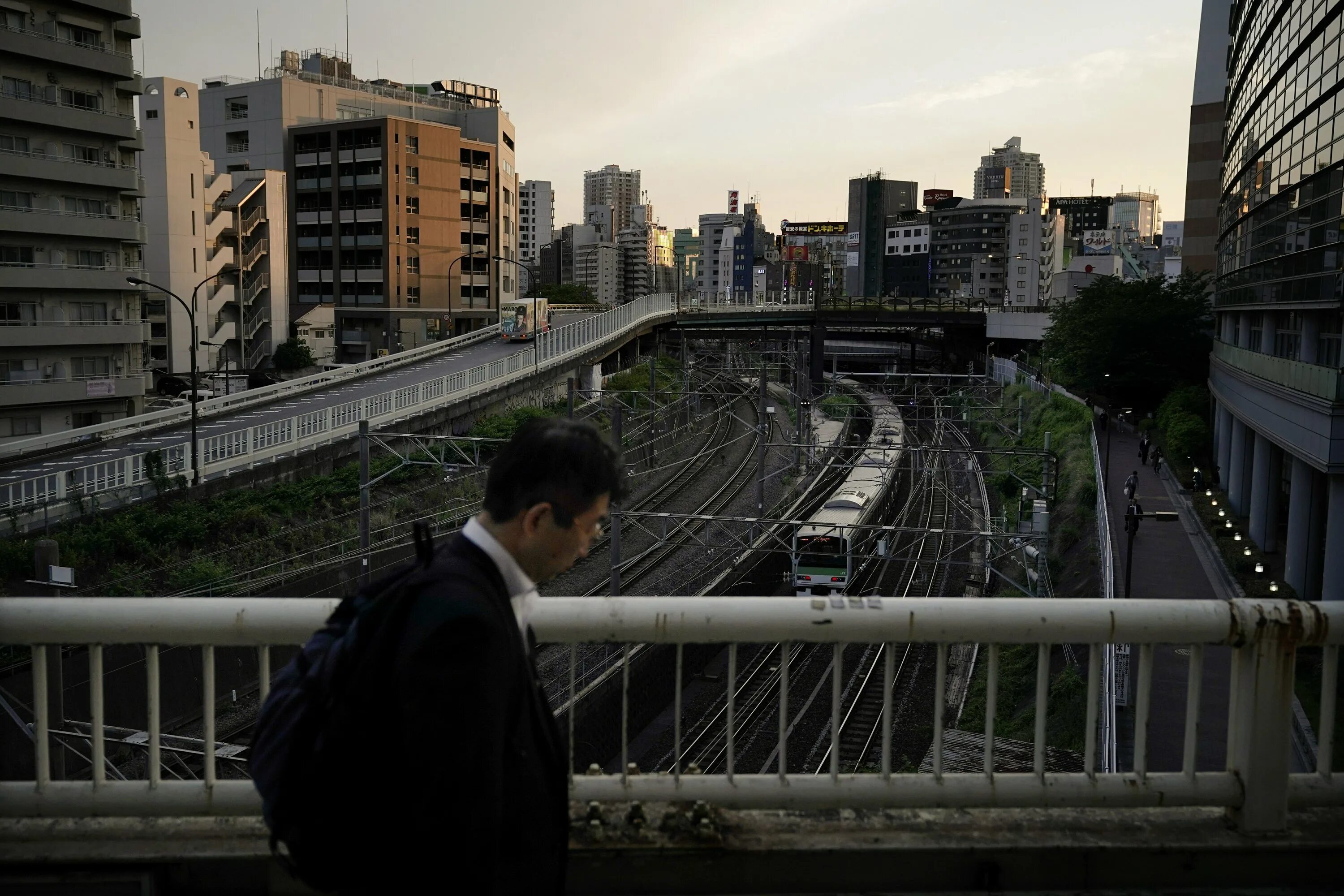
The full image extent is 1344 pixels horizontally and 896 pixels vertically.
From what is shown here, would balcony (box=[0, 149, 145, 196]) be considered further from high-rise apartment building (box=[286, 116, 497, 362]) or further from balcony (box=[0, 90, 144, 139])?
high-rise apartment building (box=[286, 116, 497, 362])

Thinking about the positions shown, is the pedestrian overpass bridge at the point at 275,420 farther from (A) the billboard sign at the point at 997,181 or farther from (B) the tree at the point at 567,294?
(A) the billboard sign at the point at 997,181

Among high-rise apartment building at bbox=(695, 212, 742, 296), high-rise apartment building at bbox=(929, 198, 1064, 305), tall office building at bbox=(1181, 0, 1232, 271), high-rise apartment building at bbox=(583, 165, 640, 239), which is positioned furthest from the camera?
high-rise apartment building at bbox=(583, 165, 640, 239)

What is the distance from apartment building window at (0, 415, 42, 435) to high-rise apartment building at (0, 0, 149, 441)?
0.08ft

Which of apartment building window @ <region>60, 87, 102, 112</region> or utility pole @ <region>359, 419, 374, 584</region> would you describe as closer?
utility pole @ <region>359, 419, 374, 584</region>

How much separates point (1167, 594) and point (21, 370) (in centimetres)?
2255

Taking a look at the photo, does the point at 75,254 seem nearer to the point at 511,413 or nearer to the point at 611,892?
the point at 511,413

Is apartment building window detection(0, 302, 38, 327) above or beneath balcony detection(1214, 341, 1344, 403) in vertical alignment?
above

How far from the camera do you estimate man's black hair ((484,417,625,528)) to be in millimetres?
1566

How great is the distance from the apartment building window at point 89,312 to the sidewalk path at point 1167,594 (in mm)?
22033

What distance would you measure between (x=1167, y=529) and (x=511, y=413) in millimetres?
15648

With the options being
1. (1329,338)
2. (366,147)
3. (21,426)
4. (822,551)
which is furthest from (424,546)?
(366,147)

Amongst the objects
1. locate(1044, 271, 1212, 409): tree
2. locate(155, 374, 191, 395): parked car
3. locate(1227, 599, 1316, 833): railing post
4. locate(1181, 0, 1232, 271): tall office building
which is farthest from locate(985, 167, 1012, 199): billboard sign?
locate(1227, 599, 1316, 833): railing post

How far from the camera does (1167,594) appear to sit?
1509 centimetres

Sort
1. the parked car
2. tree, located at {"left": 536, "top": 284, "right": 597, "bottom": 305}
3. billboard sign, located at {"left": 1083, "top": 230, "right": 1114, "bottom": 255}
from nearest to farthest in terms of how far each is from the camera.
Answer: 1. the parked car
2. tree, located at {"left": 536, "top": 284, "right": 597, "bottom": 305}
3. billboard sign, located at {"left": 1083, "top": 230, "right": 1114, "bottom": 255}
